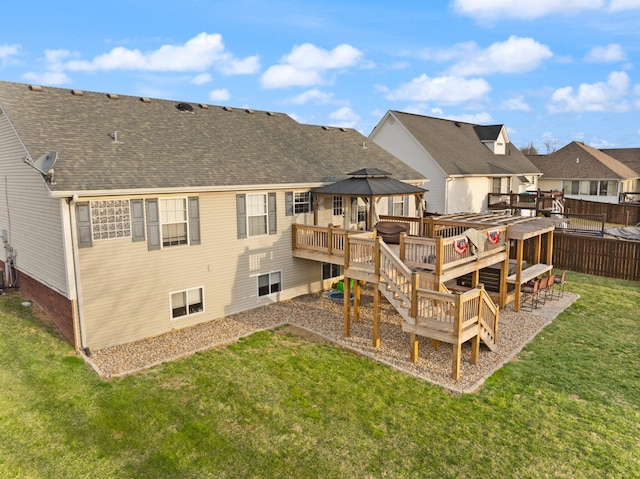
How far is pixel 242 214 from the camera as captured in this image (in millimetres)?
14938

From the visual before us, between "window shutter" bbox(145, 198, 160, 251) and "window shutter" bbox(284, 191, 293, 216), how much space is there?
4.86 meters

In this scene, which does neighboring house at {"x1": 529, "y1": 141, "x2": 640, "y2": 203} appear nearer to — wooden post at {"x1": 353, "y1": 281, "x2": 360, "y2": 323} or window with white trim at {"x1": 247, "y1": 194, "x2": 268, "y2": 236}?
wooden post at {"x1": 353, "y1": 281, "x2": 360, "y2": 323}

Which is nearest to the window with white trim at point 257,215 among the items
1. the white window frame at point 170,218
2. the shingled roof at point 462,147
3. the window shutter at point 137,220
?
the white window frame at point 170,218

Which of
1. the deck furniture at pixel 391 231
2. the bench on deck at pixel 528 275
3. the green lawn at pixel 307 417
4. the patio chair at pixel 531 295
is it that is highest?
the deck furniture at pixel 391 231

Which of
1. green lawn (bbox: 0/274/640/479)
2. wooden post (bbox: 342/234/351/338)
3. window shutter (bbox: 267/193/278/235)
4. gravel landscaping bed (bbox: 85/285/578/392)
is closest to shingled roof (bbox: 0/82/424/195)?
window shutter (bbox: 267/193/278/235)

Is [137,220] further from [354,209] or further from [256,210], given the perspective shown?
[354,209]

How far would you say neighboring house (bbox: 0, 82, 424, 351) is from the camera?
11.8 metres

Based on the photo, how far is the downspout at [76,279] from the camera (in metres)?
11.3

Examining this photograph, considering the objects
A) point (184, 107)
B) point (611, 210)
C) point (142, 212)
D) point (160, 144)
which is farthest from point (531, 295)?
point (611, 210)

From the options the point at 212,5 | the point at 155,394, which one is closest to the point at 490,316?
the point at 155,394

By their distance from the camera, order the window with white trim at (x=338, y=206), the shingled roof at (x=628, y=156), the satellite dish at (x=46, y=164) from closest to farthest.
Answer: the satellite dish at (x=46, y=164) → the window with white trim at (x=338, y=206) → the shingled roof at (x=628, y=156)

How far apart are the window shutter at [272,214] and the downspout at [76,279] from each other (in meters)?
6.26

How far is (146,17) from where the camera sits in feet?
67.4

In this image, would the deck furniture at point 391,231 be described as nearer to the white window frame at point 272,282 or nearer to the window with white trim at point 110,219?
the white window frame at point 272,282
